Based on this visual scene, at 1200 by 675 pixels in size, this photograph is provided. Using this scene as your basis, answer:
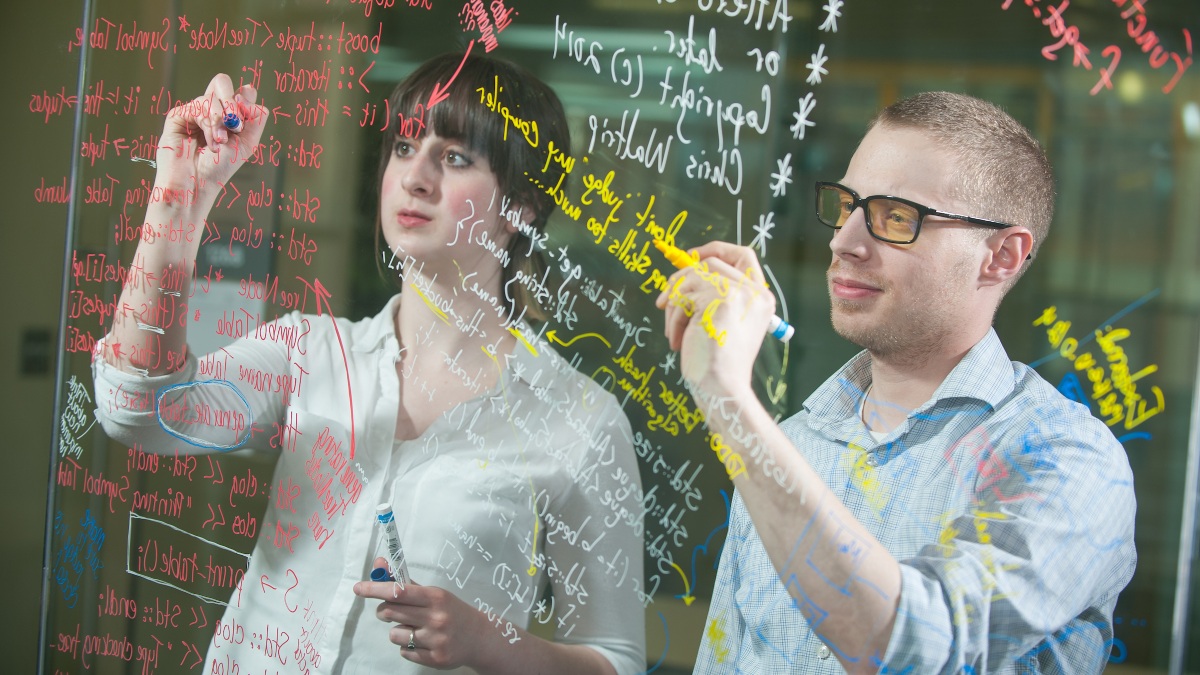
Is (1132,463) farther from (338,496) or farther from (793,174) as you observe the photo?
(338,496)

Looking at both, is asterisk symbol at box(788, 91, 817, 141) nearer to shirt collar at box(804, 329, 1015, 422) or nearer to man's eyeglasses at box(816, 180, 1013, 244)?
man's eyeglasses at box(816, 180, 1013, 244)

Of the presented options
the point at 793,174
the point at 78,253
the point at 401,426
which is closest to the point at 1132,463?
the point at 793,174

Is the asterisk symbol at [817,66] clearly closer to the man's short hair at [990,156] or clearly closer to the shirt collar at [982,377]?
the man's short hair at [990,156]

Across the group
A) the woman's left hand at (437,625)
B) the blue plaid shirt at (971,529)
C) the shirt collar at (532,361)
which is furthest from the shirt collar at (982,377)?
the woman's left hand at (437,625)

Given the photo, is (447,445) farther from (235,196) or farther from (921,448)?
(921,448)

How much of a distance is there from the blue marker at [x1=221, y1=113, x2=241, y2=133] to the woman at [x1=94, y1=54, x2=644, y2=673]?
0.08ft

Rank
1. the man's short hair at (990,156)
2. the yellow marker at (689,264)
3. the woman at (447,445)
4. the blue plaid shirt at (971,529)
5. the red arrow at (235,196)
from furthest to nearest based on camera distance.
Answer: the red arrow at (235,196)
the woman at (447,445)
the yellow marker at (689,264)
the man's short hair at (990,156)
the blue plaid shirt at (971,529)

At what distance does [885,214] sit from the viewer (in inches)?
45.8

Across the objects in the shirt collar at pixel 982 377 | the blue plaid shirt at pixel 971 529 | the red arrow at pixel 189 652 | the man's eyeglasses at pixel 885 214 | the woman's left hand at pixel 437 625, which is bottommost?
the red arrow at pixel 189 652

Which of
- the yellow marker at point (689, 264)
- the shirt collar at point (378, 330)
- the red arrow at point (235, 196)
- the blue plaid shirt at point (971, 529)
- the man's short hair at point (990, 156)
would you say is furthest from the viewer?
the red arrow at point (235, 196)

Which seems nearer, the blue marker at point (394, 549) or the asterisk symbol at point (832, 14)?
the asterisk symbol at point (832, 14)

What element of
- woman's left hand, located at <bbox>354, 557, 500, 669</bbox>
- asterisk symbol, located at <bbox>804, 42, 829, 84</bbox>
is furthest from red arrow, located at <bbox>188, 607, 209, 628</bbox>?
asterisk symbol, located at <bbox>804, 42, 829, 84</bbox>

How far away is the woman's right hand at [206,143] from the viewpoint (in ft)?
5.47

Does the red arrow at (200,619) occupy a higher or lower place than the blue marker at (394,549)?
lower
